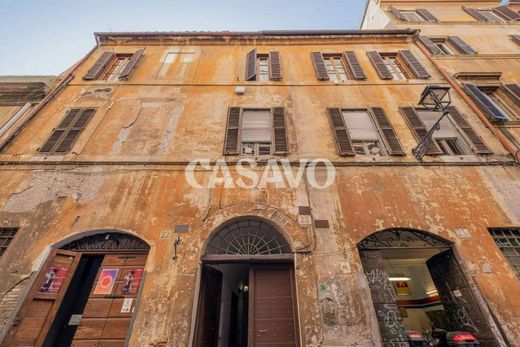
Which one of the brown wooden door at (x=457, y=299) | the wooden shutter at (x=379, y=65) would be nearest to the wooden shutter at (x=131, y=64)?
the wooden shutter at (x=379, y=65)

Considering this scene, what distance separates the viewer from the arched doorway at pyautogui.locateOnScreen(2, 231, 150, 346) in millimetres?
4336

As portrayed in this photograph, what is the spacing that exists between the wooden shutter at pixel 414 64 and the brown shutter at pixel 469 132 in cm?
170

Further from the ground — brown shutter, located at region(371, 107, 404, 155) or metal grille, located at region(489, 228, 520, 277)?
brown shutter, located at region(371, 107, 404, 155)

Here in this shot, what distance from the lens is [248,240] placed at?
534cm

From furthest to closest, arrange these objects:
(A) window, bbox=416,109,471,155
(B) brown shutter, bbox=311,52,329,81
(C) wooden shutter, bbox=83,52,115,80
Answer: (B) brown shutter, bbox=311,52,329,81
(C) wooden shutter, bbox=83,52,115,80
(A) window, bbox=416,109,471,155

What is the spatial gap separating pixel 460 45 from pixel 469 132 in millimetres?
5937

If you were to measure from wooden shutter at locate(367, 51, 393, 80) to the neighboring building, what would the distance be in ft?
1.14

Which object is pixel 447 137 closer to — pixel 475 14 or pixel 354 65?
pixel 354 65

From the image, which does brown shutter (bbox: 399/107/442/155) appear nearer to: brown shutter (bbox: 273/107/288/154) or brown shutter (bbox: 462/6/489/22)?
brown shutter (bbox: 273/107/288/154)

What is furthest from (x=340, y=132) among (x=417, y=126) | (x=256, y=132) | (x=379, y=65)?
(x=379, y=65)

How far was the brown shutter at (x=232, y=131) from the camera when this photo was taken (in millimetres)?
6438

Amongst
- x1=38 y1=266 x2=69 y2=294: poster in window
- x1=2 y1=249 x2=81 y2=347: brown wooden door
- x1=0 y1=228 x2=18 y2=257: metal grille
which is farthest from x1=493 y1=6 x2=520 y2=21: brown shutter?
x1=0 y1=228 x2=18 y2=257: metal grille

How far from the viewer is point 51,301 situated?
4.62m

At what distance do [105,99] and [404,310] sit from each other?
431 inches
